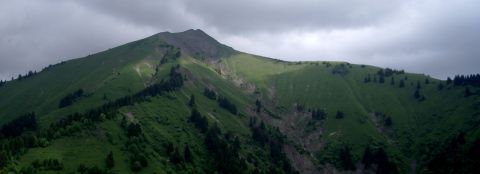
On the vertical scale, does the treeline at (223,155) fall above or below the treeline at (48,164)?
below

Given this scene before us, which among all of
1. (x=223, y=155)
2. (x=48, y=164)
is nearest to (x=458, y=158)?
(x=223, y=155)

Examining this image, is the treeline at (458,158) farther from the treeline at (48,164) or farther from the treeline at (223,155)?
the treeline at (48,164)

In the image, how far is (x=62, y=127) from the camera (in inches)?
6063

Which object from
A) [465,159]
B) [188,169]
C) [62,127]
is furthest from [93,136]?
[465,159]

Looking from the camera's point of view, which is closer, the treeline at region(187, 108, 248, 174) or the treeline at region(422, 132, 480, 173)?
the treeline at region(187, 108, 248, 174)

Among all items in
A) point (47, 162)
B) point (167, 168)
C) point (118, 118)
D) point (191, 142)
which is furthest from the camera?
point (191, 142)

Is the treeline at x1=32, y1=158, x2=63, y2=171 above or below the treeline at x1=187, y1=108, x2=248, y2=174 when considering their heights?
above

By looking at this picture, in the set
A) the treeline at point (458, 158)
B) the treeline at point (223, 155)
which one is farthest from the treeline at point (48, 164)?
the treeline at point (458, 158)

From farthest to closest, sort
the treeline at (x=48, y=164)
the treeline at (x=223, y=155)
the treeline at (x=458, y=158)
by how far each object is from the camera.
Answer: the treeline at (x=458, y=158), the treeline at (x=223, y=155), the treeline at (x=48, y=164)

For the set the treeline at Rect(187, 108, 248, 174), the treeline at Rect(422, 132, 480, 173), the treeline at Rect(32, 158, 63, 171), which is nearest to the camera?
the treeline at Rect(32, 158, 63, 171)

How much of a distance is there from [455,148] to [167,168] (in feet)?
407

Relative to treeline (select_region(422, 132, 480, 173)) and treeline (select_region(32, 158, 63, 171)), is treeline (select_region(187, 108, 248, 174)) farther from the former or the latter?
treeline (select_region(422, 132, 480, 173))

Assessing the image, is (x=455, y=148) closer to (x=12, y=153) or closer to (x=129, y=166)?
(x=129, y=166)

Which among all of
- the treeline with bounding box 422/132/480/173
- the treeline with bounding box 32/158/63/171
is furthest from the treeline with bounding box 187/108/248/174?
the treeline with bounding box 422/132/480/173
